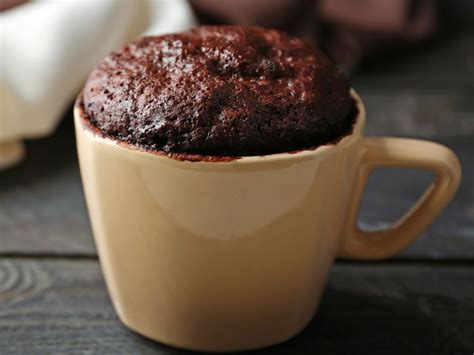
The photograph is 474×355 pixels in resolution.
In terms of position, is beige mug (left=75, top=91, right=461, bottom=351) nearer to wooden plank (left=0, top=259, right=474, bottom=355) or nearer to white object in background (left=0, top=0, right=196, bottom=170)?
wooden plank (left=0, top=259, right=474, bottom=355)

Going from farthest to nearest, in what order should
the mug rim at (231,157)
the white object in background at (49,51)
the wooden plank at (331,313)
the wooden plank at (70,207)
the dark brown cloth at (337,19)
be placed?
the dark brown cloth at (337,19) → the white object in background at (49,51) → the wooden plank at (70,207) → the wooden plank at (331,313) → the mug rim at (231,157)

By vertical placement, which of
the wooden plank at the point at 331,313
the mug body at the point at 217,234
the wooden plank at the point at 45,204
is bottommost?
Result: the wooden plank at the point at 45,204

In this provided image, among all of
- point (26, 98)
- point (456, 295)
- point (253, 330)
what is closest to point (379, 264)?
point (456, 295)

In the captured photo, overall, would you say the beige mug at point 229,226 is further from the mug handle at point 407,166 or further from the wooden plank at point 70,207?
the wooden plank at point 70,207

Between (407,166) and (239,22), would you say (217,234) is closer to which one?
(407,166)

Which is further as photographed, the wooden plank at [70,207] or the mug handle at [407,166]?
the wooden plank at [70,207]

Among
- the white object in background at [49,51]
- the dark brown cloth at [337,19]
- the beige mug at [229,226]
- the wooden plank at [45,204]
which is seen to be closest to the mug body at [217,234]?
the beige mug at [229,226]

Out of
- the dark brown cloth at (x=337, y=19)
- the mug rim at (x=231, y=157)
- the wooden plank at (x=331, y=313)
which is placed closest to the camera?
the mug rim at (x=231, y=157)

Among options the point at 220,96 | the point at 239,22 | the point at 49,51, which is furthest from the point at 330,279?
the point at 239,22
